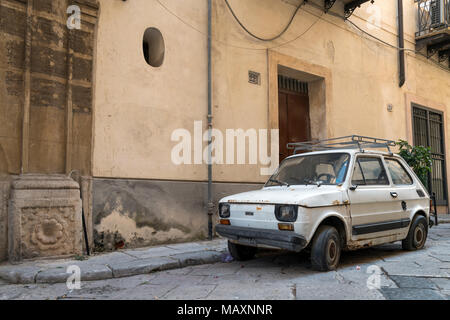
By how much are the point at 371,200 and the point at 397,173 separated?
1.13 meters

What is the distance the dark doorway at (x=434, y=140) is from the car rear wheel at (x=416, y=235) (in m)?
7.36

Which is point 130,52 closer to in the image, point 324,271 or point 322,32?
point 324,271

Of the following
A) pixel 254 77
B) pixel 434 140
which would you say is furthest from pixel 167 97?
pixel 434 140

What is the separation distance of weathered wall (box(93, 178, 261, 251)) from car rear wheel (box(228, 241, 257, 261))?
68.8 inches

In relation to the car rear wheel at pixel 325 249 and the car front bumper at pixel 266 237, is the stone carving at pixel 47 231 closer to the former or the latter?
the car front bumper at pixel 266 237

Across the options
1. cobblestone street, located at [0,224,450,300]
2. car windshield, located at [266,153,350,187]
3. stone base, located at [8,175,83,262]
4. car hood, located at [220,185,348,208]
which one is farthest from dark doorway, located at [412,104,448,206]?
stone base, located at [8,175,83,262]

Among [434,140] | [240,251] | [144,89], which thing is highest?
[144,89]

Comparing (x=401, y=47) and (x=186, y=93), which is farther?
(x=401, y=47)

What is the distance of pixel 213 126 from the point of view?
306 inches

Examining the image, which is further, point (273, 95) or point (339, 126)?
point (339, 126)

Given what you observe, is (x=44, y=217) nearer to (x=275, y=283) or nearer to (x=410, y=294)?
(x=275, y=283)

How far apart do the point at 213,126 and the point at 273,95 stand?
1966 mm

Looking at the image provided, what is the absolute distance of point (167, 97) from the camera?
714 cm

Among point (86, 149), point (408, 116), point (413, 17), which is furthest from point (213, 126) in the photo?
point (413, 17)
